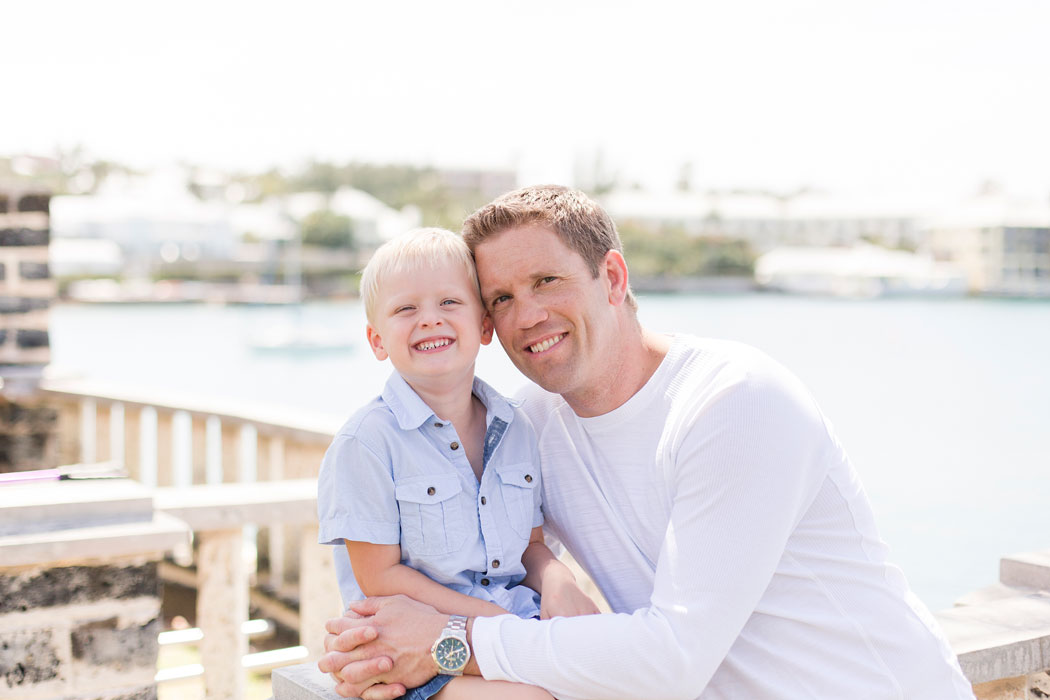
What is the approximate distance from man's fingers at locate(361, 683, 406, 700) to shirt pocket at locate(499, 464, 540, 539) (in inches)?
14.4

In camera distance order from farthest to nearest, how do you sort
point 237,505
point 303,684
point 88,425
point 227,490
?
point 88,425 → point 227,490 → point 237,505 → point 303,684

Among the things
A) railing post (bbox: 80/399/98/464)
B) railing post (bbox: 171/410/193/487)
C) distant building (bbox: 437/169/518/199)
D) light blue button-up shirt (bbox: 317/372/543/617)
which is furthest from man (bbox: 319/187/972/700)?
distant building (bbox: 437/169/518/199)

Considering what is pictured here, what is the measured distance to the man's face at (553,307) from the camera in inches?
75.6

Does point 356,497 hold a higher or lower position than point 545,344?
lower

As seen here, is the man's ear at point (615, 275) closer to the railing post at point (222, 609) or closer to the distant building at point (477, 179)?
the railing post at point (222, 609)

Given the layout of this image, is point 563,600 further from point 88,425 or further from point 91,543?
point 88,425

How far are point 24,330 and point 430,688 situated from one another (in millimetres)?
4132

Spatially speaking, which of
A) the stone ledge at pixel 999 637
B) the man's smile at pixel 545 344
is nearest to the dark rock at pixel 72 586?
the man's smile at pixel 545 344

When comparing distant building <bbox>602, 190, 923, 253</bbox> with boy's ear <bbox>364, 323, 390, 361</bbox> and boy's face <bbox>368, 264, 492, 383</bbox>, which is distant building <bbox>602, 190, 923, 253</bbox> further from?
boy's face <bbox>368, 264, 492, 383</bbox>


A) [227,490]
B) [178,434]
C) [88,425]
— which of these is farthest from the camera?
[88,425]

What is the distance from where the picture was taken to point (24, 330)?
507cm

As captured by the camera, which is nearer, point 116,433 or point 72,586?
point 72,586

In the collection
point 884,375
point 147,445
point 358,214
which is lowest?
point 884,375

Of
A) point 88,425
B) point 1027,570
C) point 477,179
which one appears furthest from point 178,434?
point 477,179
